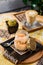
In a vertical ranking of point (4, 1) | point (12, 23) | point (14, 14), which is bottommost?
point (4, 1)

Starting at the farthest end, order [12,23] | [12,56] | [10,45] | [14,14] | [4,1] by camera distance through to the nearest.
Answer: [4,1], [14,14], [12,23], [10,45], [12,56]

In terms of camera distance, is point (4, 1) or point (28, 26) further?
point (4, 1)

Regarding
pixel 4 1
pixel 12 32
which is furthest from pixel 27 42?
A: pixel 4 1

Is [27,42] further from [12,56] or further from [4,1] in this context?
[4,1]

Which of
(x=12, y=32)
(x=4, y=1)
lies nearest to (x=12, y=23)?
(x=12, y=32)

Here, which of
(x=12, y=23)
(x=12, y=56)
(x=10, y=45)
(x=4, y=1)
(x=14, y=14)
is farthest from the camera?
(x=4, y=1)

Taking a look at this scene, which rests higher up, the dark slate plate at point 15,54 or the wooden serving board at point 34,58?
the dark slate plate at point 15,54

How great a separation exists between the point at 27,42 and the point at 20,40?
6 centimetres

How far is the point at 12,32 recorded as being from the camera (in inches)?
58.0

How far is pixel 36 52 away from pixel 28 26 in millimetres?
449

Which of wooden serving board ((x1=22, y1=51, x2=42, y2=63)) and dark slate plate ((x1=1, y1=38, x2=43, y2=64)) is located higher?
dark slate plate ((x1=1, y1=38, x2=43, y2=64))

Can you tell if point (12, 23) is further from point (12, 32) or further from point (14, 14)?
point (14, 14)

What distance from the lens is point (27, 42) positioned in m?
1.18

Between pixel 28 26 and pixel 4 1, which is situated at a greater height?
pixel 28 26
